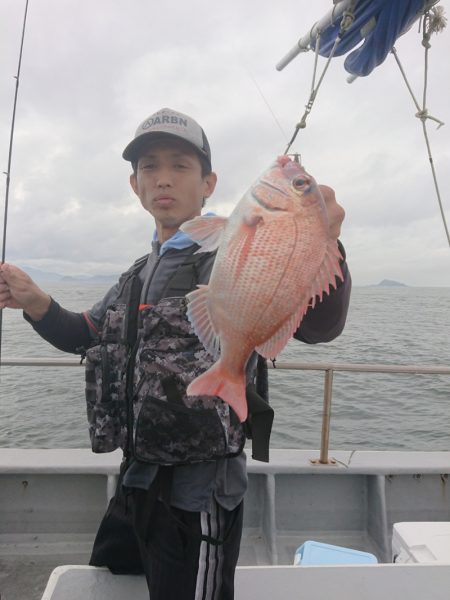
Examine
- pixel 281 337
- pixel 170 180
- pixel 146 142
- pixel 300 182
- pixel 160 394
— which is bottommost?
pixel 160 394

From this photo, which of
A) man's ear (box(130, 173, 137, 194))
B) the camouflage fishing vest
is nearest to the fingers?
the camouflage fishing vest

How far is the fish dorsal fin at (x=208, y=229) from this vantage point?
60.9 inches

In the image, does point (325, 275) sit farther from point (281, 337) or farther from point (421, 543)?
point (421, 543)

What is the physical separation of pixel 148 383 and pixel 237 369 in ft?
1.90

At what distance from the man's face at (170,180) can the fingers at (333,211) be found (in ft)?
2.50

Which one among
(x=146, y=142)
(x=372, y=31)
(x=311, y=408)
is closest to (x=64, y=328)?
(x=146, y=142)

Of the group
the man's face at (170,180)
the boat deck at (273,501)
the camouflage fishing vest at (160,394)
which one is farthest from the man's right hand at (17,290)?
the boat deck at (273,501)

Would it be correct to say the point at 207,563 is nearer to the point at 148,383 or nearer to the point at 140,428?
the point at 140,428

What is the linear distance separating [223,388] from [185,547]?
32.6 inches

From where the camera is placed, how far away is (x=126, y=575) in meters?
2.29

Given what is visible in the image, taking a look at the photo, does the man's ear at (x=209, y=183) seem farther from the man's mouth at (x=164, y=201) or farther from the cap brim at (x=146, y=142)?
the man's mouth at (x=164, y=201)

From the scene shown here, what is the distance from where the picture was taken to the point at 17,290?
2.15 metres

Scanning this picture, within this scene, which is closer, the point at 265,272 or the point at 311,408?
the point at 265,272

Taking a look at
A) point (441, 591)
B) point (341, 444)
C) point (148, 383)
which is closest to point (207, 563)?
point (148, 383)
